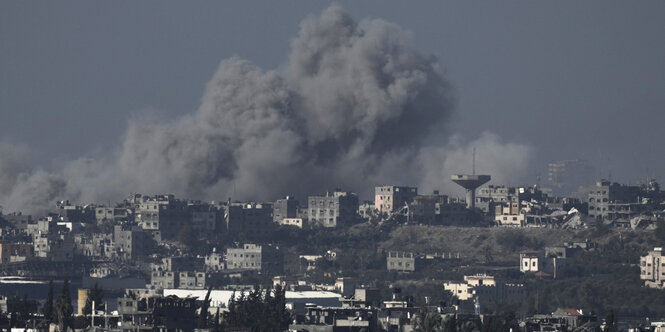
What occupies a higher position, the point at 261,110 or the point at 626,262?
the point at 261,110

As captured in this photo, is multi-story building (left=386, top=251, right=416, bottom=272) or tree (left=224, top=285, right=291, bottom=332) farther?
multi-story building (left=386, top=251, right=416, bottom=272)

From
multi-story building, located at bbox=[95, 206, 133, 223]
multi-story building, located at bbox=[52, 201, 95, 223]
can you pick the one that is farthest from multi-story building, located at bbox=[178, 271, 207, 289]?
multi-story building, located at bbox=[52, 201, 95, 223]

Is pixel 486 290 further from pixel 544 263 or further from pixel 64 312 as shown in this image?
pixel 64 312

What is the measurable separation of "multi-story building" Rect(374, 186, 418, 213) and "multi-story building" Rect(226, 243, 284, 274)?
15966mm

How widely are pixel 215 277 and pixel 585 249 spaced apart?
17942 mm

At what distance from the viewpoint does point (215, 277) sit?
→ 12281cm

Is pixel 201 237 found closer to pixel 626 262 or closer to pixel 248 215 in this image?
pixel 248 215

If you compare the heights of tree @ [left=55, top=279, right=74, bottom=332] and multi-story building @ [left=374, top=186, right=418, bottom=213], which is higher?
multi-story building @ [left=374, top=186, right=418, bottom=213]

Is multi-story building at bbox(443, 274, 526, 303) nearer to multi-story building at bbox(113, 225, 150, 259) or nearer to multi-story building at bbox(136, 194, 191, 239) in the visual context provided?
multi-story building at bbox(113, 225, 150, 259)

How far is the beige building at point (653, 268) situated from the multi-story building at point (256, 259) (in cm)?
1943

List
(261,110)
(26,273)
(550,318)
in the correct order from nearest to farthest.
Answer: (550,318) < (26,273) < (261,110)

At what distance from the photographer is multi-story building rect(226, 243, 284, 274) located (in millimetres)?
130500

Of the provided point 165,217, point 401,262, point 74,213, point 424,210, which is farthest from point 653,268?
point 74,213

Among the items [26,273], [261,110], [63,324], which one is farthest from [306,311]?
[261,110]
